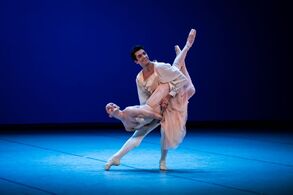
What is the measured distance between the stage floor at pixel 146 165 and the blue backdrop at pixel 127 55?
17.0 inches

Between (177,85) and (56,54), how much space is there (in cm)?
281

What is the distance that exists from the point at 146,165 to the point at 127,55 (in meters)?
2.47

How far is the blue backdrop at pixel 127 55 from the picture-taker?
8.10 m

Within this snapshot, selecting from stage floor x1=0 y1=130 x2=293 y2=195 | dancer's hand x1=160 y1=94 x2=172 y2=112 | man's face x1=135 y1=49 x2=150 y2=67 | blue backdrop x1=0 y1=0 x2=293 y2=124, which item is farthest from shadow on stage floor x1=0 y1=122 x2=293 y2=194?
man's face x1=135 y1=49 x2=150 y2=67

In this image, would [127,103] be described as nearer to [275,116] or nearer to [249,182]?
[275,116]

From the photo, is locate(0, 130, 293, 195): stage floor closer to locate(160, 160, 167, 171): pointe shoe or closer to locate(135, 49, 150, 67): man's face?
locate(160, 160, 167, 171): pointe shoe

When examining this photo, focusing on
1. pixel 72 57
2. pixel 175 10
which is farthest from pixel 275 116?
pixel 72 57

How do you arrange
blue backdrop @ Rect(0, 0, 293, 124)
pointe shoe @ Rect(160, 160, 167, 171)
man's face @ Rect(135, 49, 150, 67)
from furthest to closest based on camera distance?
blue backdrop @ Rect(0, 0, 293, 124) < pointe shoe @ Rect(160, 160, 167, 171) < man's face @ Rect(135, 49, 150, 67)

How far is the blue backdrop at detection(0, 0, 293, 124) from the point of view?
319 inches

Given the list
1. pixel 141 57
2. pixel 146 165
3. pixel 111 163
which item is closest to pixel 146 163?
pixel 146 165

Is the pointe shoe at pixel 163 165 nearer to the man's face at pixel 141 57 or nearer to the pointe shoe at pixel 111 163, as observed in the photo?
the pointe shoe at pixel 111 163

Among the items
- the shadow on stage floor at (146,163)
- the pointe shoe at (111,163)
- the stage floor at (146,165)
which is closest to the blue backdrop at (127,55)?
the shadow on stage floor at (146,163)

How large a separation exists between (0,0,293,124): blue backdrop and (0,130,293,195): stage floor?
43 cm

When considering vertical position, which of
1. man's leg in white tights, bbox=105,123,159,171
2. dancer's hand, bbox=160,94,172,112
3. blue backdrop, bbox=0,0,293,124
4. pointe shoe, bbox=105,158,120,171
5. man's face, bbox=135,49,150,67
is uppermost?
blue backdrop, bbox=0,0,293,124
